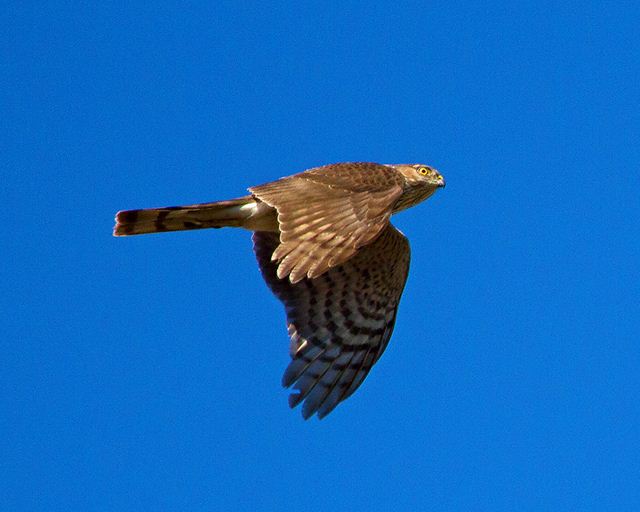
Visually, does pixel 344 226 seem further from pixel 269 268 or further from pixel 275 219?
pixel 269 268

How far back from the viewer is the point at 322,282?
39.4ft

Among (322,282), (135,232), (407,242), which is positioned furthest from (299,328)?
(135,232)

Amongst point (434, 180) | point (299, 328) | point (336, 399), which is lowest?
point (336, 399)

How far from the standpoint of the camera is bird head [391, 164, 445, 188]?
460 inches

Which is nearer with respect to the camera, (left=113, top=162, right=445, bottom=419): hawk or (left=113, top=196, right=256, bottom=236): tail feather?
(left=113, top=162, right=445, bottom=419): hawk

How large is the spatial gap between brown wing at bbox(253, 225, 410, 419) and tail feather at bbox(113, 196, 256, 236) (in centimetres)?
100

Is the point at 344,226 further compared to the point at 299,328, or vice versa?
the point at 299,328

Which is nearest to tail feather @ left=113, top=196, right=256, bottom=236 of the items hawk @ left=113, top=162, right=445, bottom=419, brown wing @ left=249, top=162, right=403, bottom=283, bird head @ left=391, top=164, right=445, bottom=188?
hawk @ left=113, top=162, right=445, bottom=419

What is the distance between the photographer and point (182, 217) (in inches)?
413

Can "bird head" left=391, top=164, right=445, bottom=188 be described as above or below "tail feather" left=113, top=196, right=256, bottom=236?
above

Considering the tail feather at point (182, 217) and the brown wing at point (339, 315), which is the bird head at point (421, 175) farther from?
the tail feather at point (182, 217)

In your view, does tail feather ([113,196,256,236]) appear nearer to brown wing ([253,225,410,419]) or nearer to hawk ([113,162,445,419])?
hawk ([113,162,445,419])

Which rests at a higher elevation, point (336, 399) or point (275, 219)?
point (275, 219)

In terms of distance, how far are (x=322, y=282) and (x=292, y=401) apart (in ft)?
4.16
